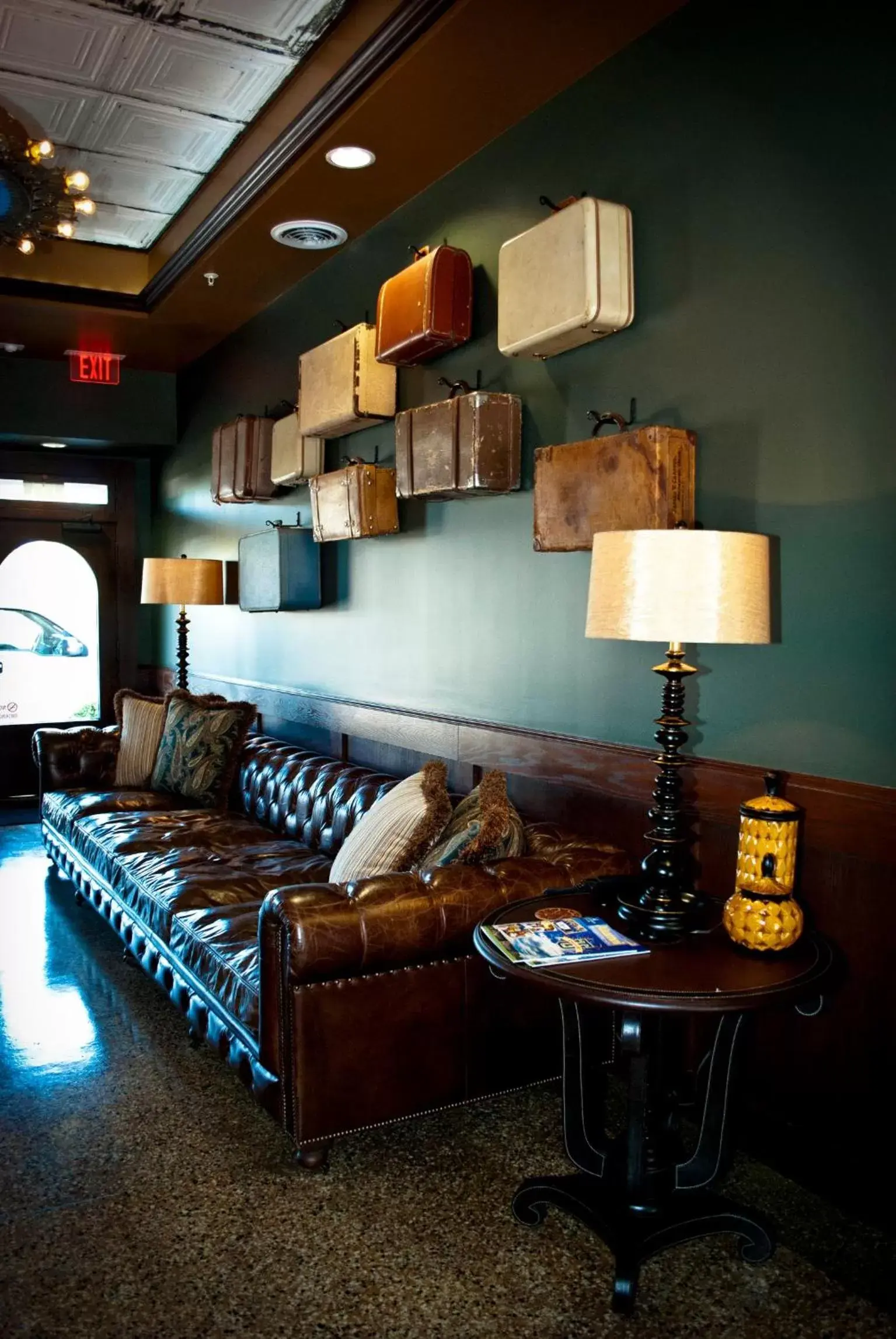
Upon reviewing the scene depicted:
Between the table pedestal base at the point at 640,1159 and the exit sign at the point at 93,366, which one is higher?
the exit sign at the point at 93,366

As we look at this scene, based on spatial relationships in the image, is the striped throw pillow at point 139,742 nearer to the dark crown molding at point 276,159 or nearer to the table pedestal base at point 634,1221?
the dark crown molding at point 276,159

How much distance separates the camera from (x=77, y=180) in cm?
398

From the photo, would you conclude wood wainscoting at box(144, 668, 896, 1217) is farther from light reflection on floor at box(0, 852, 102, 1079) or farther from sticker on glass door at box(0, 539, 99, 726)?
sticker on glass door at box(0, 539, 99, 726)

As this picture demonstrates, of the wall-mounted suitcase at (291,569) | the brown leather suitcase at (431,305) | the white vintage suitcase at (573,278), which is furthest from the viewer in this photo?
the wall-mounted suitcase at (291,569)

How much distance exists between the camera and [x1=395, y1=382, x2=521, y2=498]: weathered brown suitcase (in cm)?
332

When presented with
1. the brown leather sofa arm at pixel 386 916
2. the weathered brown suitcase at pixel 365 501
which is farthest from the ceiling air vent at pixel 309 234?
the brown leather sofa arm at pixel 386 916

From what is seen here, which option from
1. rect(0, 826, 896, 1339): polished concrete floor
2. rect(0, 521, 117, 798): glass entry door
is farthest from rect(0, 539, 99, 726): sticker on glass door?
rect(0, 826, 896, 1339): polished concrete floor

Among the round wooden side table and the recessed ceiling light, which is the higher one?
the recessed ceiling light

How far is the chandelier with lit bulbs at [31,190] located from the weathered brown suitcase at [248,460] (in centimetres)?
116

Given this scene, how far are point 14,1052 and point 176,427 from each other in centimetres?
463

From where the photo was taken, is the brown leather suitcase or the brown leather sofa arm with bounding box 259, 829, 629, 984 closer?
the brown leather sofa arm with bounding box 259, 829, 629, 984

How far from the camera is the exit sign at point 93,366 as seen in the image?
622 cm

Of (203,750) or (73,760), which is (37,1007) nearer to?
(203,750)

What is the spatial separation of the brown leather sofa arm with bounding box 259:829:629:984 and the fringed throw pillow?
0.24m
